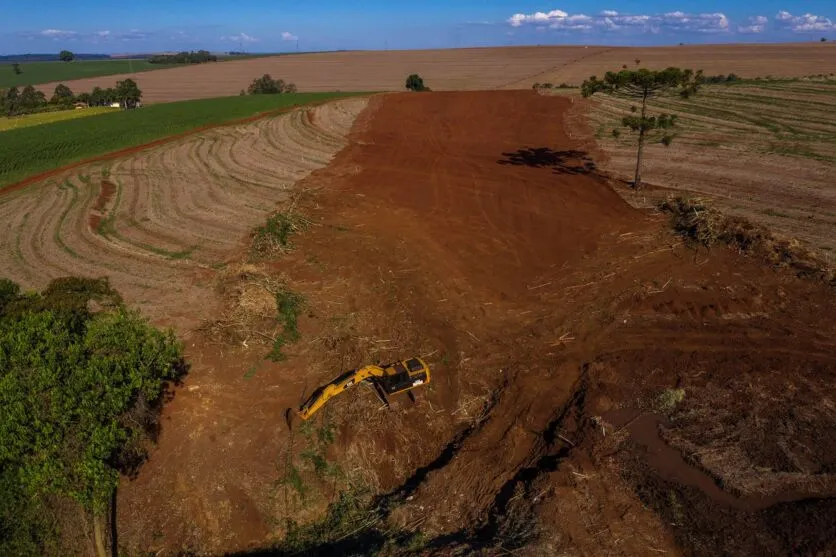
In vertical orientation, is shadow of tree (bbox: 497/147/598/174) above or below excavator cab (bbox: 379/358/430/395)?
above

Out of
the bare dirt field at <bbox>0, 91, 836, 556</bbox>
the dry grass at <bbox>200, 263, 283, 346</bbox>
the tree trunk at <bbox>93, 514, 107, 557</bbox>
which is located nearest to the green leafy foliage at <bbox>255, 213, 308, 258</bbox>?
the bare dirt field at <bbox>0, 91, 836, 556</bbox>

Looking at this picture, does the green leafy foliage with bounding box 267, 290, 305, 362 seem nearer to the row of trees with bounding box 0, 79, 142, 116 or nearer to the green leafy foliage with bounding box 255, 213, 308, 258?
the green leafy foliage with bounding box 255, 213, 308, 258

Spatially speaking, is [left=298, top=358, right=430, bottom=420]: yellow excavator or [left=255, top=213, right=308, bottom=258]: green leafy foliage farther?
[left=255, top=213, right=308, bottom=258]: green leafy foliage

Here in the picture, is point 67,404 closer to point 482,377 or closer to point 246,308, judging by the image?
point 246,308

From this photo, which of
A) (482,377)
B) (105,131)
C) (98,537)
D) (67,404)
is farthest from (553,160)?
(105,131)

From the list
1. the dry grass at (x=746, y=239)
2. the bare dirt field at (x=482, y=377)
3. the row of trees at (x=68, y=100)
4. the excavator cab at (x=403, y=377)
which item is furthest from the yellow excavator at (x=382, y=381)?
the row of trees at (x=68, y=100)
